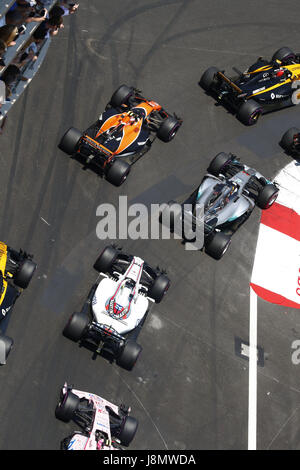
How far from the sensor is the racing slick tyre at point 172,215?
77.2 feet

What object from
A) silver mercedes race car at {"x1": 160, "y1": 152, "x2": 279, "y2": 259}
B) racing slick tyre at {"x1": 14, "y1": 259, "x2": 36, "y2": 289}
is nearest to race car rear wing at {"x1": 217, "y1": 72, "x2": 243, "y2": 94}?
silver mercedes race car at {"x1": 160, "y1": 152, "x2": 279, "y2": 259}

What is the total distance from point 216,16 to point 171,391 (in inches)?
649

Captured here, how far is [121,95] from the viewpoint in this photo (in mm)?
26062

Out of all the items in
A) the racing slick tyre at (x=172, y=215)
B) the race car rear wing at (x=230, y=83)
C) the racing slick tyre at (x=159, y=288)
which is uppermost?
the race car rear wing at (x=230, y=83)

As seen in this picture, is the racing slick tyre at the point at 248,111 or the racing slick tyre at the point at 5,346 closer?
the racing slick tyre at the point at 5,346

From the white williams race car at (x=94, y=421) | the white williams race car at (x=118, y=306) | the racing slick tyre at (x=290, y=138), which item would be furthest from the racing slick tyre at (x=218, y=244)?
the white williams race car at (x=94, y=421)

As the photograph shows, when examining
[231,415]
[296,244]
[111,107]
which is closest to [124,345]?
[231,415]

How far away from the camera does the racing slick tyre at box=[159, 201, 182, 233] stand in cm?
2352

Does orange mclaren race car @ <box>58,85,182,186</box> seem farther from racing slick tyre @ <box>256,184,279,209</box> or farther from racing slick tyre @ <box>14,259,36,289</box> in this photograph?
racing slick tyre @ <box>14,259,36,289</box>

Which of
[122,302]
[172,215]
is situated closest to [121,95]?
[172,215]

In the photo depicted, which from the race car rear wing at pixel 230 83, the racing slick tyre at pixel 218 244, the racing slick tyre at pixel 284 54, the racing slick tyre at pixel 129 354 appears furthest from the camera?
the racing slick tyre at pixel 284 54

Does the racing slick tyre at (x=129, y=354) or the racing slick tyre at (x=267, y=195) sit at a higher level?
the racing slick tyre at (x=267, y=195)

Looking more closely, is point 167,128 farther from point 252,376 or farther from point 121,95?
point 252,376

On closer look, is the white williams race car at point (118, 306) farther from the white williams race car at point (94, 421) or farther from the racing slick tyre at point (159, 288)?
the white williams race car at point (94, 421)
